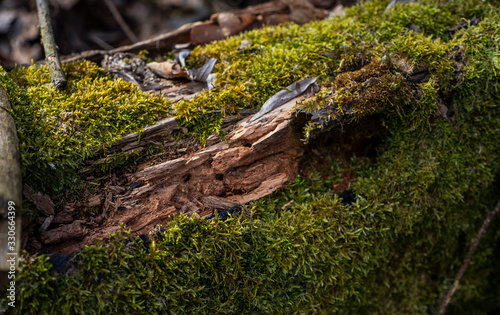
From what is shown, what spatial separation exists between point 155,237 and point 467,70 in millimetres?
2827

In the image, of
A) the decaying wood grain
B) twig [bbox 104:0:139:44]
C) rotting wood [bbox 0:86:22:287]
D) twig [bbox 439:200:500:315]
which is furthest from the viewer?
twig [bbox 104:0:139:44]

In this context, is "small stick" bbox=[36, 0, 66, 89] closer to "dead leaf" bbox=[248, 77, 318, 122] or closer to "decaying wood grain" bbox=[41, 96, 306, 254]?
"decaying wood grain" bbox=[41, 96, 306, 254]

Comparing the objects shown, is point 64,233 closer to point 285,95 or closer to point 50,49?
point 50,49

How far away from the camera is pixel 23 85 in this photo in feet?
8.43

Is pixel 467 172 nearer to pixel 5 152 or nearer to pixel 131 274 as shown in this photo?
pixel 131 274

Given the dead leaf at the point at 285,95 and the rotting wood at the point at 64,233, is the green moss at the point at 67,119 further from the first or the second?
the dead leaf at the point at 285,95

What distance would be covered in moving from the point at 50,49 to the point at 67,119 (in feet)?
3.01

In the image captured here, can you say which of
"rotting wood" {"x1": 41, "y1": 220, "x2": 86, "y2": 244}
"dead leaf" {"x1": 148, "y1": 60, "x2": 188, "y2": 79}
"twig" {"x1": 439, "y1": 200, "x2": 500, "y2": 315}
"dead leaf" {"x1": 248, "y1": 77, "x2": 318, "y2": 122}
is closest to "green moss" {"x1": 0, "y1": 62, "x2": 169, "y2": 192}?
"rotting wood" {"x1": 41, "y1": 220, "x2": 86, "y2": 244}

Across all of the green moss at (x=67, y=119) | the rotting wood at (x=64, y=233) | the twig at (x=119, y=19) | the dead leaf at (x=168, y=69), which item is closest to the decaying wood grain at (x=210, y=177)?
the rotting wood at (x=64, y=233)

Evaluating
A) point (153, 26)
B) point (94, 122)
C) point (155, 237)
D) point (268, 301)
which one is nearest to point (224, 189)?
point (155, 237)

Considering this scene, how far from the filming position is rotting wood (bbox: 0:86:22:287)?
5.25 feet

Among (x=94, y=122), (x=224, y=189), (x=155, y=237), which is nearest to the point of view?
(x=155, y=237)

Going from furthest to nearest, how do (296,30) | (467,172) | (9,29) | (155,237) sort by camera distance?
(9,29)
(296,30)
(467,172)
(155,237)

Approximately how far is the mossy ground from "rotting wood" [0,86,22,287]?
319mm
